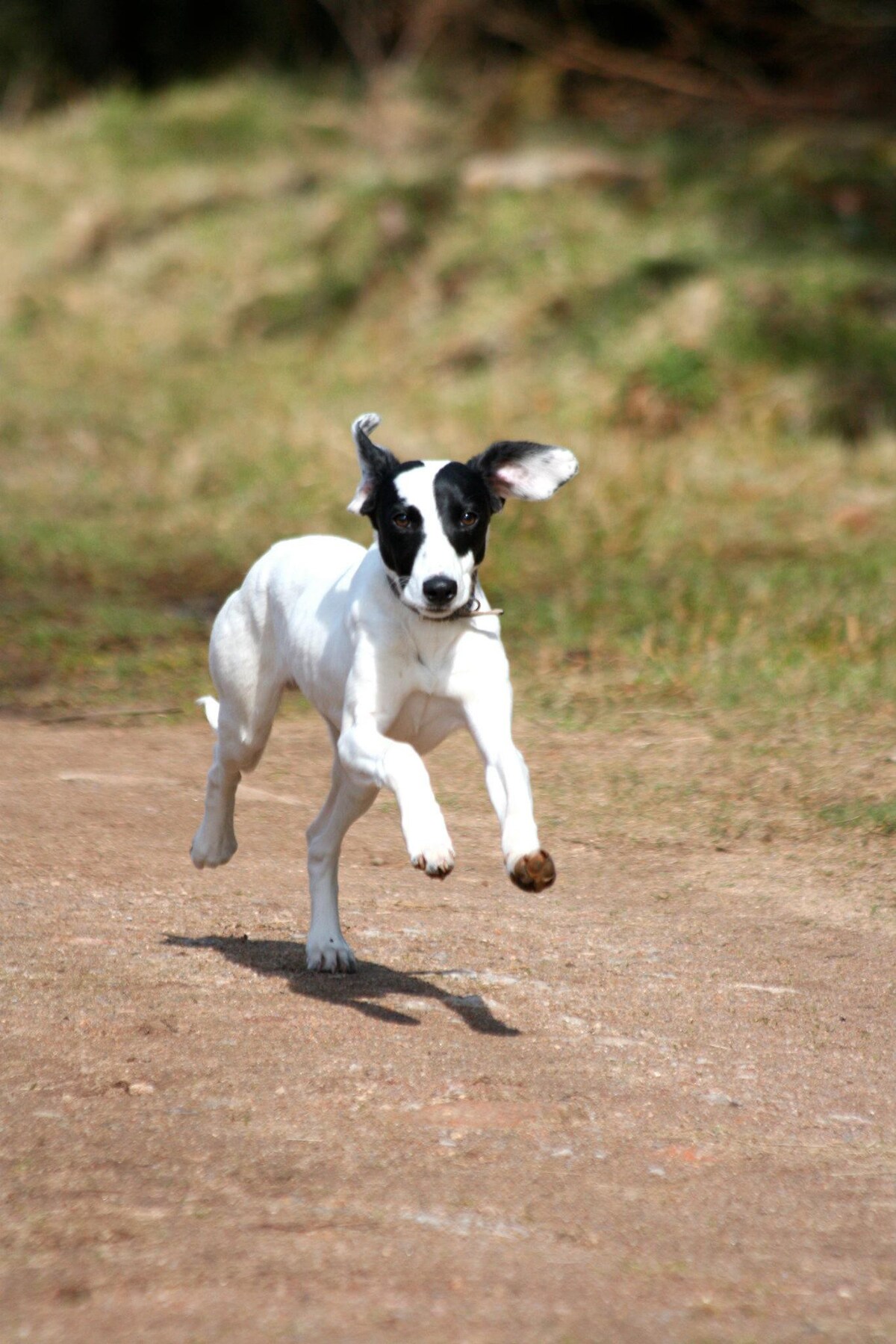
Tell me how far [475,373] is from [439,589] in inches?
435

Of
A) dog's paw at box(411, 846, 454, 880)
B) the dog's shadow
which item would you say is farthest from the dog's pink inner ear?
the dog's shadow

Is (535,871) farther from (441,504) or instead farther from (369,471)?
(369,471)

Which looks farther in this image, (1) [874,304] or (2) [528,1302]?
(1) [874,304]

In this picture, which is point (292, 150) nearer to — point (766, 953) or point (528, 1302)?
point (766, 953)

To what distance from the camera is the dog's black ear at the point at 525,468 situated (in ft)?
15.4

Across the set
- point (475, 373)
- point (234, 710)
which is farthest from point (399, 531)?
point (475, 373)

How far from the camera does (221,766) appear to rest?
17.7ft

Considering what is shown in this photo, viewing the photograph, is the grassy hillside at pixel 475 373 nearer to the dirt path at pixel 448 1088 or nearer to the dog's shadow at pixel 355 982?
the dirt path at pixel 448 1088

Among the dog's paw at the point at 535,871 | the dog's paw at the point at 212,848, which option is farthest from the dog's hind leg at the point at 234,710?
the dog's paw at the point at 535,871

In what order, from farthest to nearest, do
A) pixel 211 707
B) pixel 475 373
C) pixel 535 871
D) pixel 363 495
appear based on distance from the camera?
pixel 475 373
pixel 211 707
pixel 363 495
pixel 535 871

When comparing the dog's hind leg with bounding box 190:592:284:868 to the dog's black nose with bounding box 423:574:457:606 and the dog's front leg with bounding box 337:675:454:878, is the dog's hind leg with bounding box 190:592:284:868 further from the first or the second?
the dog's black nose with bounding box 423:574:457:606

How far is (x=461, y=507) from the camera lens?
4.47m

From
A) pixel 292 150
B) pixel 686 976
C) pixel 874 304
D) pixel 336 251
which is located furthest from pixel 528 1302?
pixel 292 150

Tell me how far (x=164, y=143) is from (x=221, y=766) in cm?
1762
